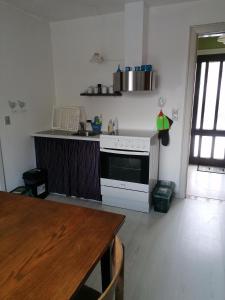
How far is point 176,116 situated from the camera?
10.0ft

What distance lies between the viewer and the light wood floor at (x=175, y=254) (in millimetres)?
1735

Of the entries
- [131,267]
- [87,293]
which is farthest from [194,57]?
[87,293]

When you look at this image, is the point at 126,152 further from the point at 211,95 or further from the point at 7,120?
the point at 211,95

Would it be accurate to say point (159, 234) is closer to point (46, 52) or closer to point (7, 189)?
point (7, 189)

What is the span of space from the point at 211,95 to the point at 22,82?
331 cm

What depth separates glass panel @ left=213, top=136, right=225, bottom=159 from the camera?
4430 mm

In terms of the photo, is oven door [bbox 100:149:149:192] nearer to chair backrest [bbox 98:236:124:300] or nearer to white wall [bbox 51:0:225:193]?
white wall [bbox 51:0:225:193]

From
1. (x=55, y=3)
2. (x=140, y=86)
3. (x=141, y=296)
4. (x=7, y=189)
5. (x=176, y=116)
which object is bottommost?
(x=141, y=296)

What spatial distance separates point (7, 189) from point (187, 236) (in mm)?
2240

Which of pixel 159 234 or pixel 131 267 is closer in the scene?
pixel 131 267

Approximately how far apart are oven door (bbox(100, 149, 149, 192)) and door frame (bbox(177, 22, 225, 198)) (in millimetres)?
758

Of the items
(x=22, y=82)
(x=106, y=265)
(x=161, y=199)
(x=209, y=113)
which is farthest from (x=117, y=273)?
(x=209, y=113)

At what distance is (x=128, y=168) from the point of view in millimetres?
2801

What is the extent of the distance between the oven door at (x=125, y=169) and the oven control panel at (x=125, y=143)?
50 millimetres
